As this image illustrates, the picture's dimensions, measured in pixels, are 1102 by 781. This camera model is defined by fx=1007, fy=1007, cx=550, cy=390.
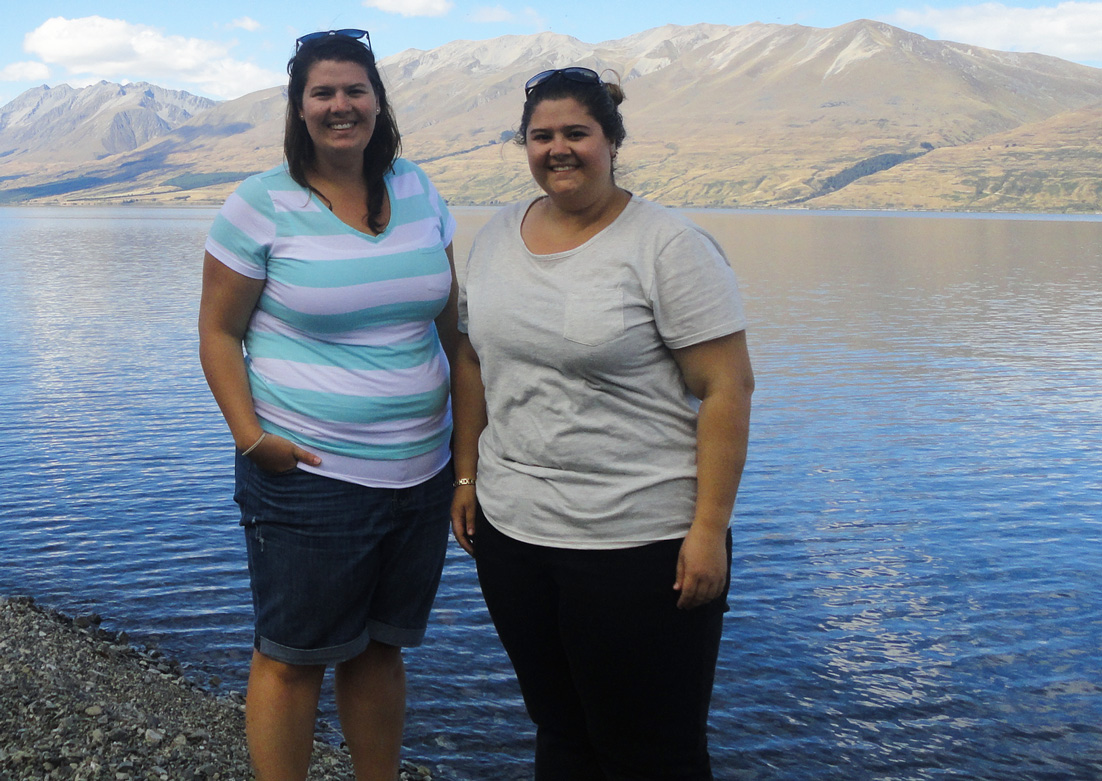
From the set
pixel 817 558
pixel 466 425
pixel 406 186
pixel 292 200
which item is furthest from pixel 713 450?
pixel 817 558

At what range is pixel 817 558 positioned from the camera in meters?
9.22

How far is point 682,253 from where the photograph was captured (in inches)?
104

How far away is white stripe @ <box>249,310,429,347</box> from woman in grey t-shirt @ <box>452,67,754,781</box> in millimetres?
293

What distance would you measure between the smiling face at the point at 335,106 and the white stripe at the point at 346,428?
2.74 feet

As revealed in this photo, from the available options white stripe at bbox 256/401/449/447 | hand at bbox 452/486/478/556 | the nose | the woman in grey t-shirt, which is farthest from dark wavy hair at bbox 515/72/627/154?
hand at bbox 452/486/478/556

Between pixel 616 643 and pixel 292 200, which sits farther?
pixel 292 200

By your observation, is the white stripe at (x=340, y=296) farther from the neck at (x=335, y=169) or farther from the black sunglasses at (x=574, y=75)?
the black sunglasses at (x=574, y=75)

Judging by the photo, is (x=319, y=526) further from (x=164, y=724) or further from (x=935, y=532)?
(x=935, y=532)

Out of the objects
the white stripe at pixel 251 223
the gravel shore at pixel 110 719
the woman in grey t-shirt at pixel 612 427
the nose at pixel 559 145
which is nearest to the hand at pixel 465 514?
the woman in grey t-shirt at pixel 612 427

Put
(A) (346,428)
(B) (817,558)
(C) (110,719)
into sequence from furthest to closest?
(B) (817,558), (C) (110,719), (A) (346,428)

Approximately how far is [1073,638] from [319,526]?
6.55 m

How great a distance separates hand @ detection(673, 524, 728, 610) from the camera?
272cm

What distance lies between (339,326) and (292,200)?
1.35ft

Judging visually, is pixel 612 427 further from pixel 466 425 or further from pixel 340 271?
pixel 340 271
